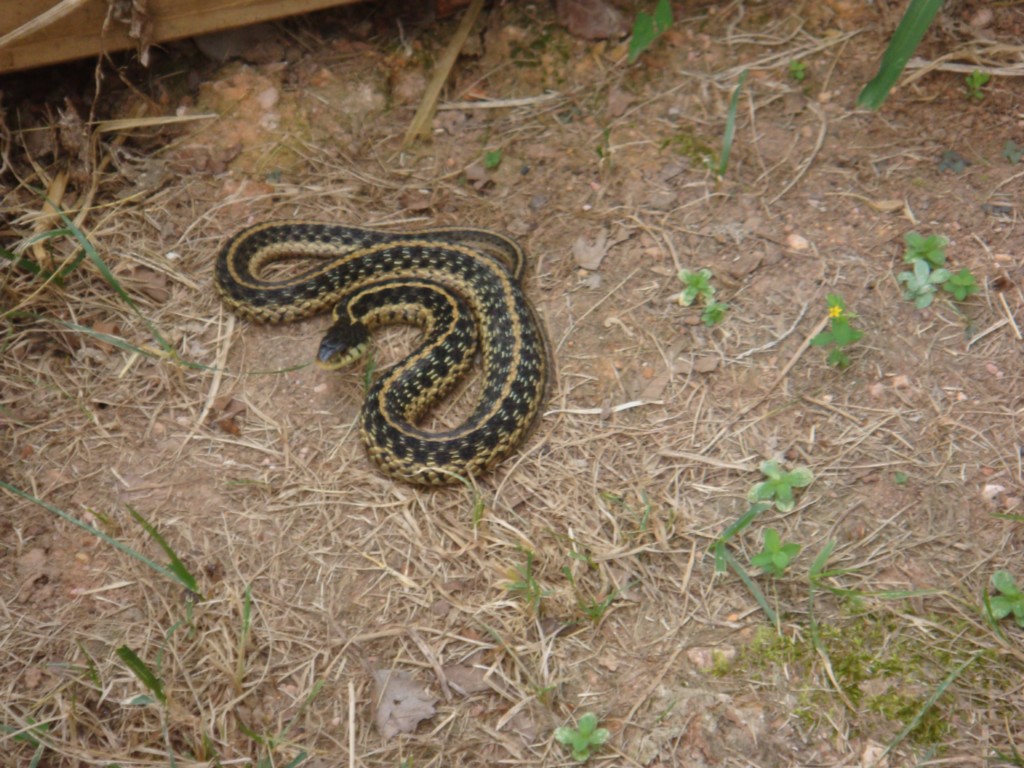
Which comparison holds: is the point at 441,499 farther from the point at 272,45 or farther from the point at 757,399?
the point at 272,45

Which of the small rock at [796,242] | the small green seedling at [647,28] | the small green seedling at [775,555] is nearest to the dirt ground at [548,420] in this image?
the small rock at [796,242]

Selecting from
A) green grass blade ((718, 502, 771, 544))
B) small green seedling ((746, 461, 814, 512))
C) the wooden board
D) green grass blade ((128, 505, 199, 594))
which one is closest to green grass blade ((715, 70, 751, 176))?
small green seedling ((746, 461, 814, 512))

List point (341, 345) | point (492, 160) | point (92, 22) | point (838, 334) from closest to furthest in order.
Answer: point (838, 334) → point (341, 345) → point (92, 22) → point (492, 160)

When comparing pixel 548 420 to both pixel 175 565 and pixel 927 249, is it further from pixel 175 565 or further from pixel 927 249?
pixel 927 249

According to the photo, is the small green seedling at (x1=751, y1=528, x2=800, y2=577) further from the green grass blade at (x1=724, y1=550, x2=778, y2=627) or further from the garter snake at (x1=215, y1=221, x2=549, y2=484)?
the garter snake at (x1=215, y1=221, x2=549, y2=484)

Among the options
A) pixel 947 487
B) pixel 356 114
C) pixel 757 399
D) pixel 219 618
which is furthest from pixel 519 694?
pixel 356 114

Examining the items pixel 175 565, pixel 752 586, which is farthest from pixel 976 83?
pixel 175 565
